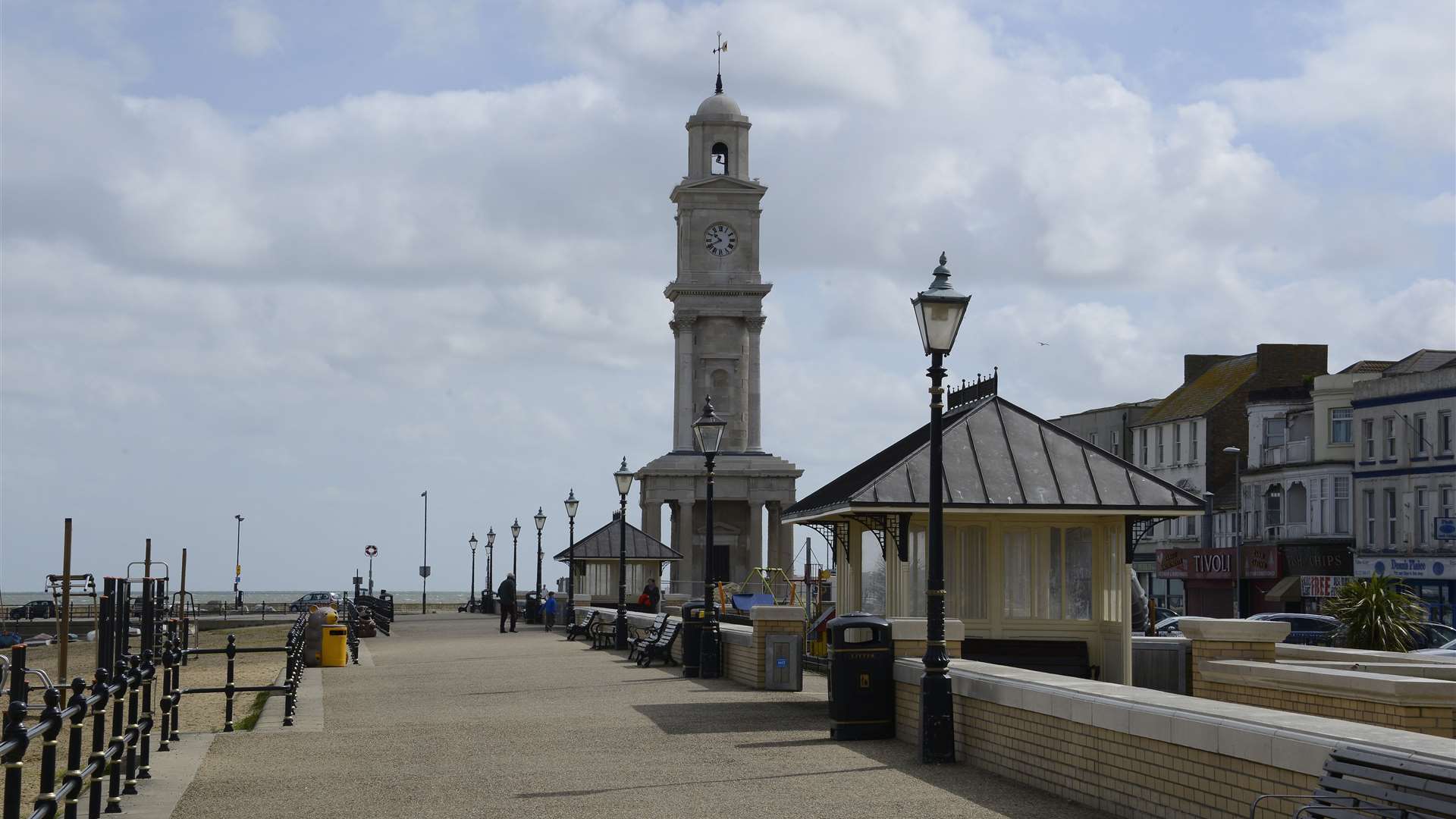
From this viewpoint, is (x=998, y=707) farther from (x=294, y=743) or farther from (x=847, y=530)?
(x=847, y=530)

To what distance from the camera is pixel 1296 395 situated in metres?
73.6

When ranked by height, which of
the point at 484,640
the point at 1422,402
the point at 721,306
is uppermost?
the point at 721,306

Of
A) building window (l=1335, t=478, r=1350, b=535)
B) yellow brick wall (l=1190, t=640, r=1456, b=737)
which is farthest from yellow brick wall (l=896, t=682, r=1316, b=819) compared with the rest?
building window (l=1335, t=478, r=1350, b=535)

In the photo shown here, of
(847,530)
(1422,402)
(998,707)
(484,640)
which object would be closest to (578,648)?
(484,640)

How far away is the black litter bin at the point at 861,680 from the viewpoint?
18.3 m

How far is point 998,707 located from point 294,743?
25.0 feet

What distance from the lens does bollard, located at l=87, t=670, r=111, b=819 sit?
12.4 m

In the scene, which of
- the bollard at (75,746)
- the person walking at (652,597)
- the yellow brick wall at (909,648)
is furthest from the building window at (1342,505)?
the bollard at (75,746)

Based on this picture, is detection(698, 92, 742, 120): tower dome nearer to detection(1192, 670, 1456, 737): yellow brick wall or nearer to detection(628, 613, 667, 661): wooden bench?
detection(628, 613, 667, 661): wooden bench

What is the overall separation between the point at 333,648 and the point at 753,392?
2129 inches

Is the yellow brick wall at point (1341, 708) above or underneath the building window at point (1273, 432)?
underneath

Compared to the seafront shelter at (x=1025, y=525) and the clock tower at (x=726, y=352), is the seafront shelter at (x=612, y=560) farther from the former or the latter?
the seafront shelter at (x=1025, y=525)

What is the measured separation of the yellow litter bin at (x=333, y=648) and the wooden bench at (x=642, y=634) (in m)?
5.57

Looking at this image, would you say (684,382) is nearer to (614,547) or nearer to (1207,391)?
(1207,391)
